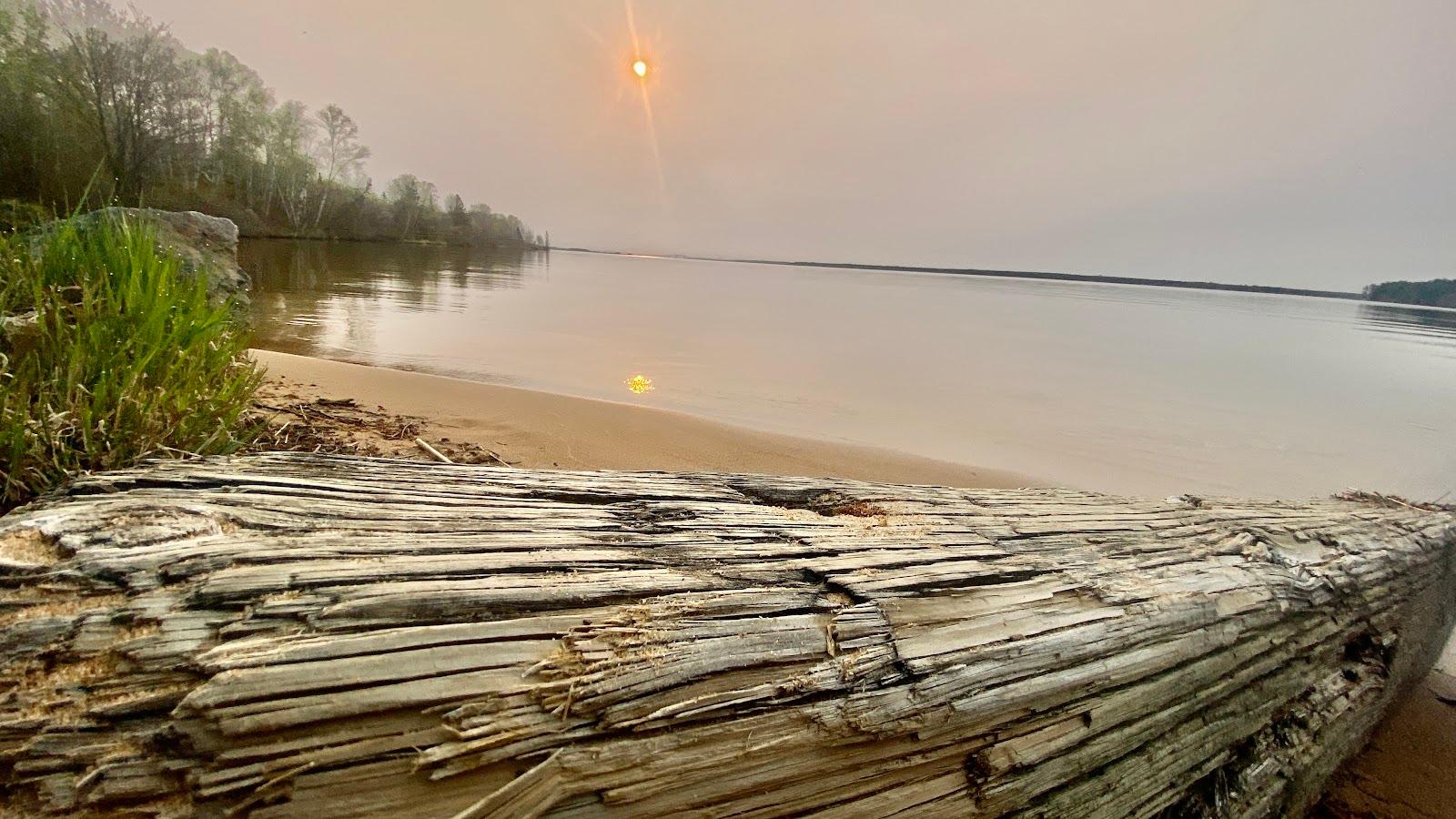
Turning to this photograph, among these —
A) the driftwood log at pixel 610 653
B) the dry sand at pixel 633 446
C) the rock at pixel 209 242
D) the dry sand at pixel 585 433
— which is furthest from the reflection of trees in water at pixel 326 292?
the driftwood log at pixel 610 653

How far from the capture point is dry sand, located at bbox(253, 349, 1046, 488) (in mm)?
4836

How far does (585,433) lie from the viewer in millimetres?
5418

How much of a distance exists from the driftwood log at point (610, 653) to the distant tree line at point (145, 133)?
456cm

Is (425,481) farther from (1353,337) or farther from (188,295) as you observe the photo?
(1353,337)

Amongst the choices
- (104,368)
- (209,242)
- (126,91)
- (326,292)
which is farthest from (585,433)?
(126,91)

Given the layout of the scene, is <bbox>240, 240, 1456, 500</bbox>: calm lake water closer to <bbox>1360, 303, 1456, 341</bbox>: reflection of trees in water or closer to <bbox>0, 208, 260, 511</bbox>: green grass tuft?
<bbox>0, 208, 260, 511</bbox>: green grass tuft

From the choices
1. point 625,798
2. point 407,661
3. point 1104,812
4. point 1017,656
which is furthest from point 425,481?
point 1104,812

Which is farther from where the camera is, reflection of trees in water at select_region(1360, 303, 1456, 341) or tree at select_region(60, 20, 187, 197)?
reflection of trees in water at select_region(1360, 303, 1456, 341)

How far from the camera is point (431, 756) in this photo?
2.66ft

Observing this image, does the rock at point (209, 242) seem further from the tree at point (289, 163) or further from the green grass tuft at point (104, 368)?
the tree at point (289, 163)

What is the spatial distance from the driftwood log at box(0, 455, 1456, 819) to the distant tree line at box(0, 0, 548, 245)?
4.56 metres

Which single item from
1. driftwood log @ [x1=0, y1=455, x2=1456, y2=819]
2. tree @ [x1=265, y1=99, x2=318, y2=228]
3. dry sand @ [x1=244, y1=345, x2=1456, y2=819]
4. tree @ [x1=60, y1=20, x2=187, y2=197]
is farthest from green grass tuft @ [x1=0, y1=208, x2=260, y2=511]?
tree @ [x1=265, y1=99, x2=318, y2=228]

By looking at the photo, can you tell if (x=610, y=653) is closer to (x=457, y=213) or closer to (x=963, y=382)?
(x=963, y=382)

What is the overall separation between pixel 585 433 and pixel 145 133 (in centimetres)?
3577
